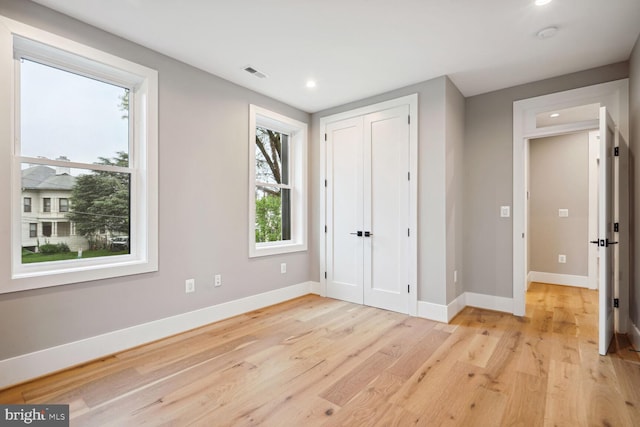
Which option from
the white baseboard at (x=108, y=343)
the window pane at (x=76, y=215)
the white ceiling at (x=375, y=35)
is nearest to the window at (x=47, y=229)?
the window pane at (x=76, y=215)

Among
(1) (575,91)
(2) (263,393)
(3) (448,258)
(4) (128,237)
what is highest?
(1) (575,91)

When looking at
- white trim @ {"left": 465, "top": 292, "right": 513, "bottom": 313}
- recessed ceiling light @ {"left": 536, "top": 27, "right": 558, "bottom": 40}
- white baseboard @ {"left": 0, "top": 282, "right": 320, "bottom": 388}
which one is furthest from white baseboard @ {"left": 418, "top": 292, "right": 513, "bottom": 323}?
recessed ceiling light @ {"left": 536, "top": 27, "right": 558, "bottom": 40}

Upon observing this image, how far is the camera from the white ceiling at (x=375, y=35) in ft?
7.25

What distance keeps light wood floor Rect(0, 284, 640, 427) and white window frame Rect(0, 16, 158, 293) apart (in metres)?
0.71

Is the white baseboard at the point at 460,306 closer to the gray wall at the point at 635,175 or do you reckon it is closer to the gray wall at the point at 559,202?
the gray wall at the point at 635,175

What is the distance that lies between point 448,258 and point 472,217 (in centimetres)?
84

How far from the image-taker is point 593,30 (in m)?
2.46

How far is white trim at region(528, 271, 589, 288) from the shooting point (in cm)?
474

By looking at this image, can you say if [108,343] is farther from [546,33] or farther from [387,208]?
[546,33]

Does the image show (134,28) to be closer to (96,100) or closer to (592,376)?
(96,100)

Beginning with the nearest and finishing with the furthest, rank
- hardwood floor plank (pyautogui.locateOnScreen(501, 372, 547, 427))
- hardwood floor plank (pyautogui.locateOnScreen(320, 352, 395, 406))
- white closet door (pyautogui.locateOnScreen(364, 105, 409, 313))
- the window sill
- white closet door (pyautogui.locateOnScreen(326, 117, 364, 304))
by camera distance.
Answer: hardwood floor plank (pyautogui.locateOnScreen(501, 372, 547, 427)) < hardwood floor plank (pyautogui.locateOnScreen(320, 352, 395, 406)) < white closet door (pyautogui.locateOnScreen(364, 105, 409, 313)) < the window sill < white closet door (pyautogui.locateOnScreen(326, 117, 364, 304))

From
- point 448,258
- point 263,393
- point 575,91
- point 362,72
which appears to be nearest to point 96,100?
point 362,72

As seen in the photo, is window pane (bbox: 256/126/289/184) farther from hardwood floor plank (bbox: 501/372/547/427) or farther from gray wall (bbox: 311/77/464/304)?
hardwood floor plank (bbox: 501/372/547/427)

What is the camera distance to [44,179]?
2.30m
